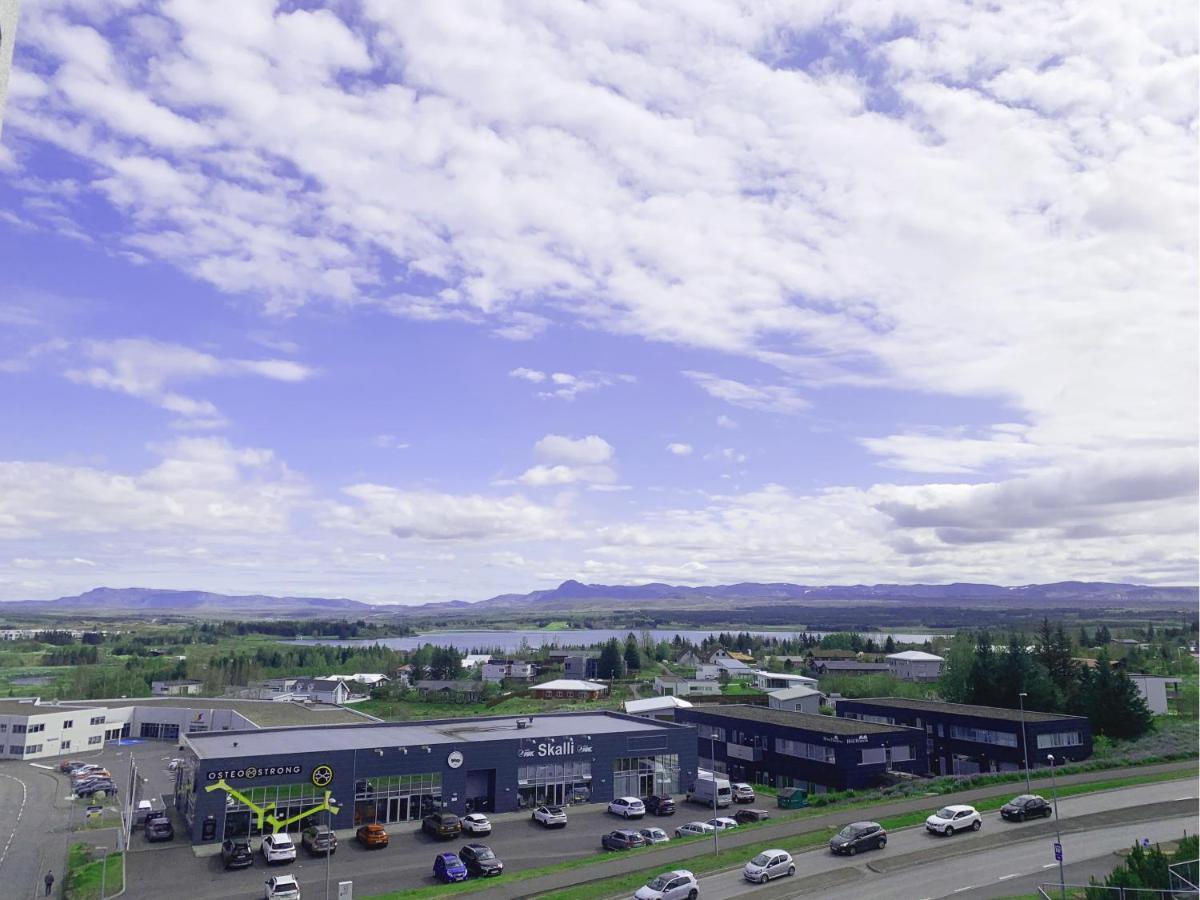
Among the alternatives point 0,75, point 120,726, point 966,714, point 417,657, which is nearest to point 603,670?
point 417,657

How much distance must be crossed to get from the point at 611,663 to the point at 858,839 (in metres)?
110

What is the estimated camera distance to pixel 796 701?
273 feet

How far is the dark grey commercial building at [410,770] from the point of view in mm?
43688

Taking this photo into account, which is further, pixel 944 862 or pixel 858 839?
pixel 858 839

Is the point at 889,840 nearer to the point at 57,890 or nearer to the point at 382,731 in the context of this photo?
the point at 382,731

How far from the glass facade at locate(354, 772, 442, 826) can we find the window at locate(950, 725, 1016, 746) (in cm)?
3949

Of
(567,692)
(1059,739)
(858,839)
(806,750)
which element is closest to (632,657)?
(567,692)

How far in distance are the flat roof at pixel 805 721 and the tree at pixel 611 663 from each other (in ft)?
234

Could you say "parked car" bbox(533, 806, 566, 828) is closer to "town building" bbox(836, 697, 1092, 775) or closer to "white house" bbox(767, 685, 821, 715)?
"town building" bbox(836, 697, 1092, 775)

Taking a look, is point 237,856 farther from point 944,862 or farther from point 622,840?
point 944,862

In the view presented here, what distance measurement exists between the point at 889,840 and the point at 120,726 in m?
84.8

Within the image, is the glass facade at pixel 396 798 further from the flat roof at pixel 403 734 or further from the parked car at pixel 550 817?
the parked car at pixel 550 817

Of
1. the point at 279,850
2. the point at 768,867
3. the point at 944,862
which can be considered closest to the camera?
the point at 768,867

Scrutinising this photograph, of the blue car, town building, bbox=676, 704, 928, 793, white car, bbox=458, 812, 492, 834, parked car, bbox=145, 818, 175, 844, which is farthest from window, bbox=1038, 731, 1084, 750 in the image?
parked car, bbox=145, 818, 175, 844
